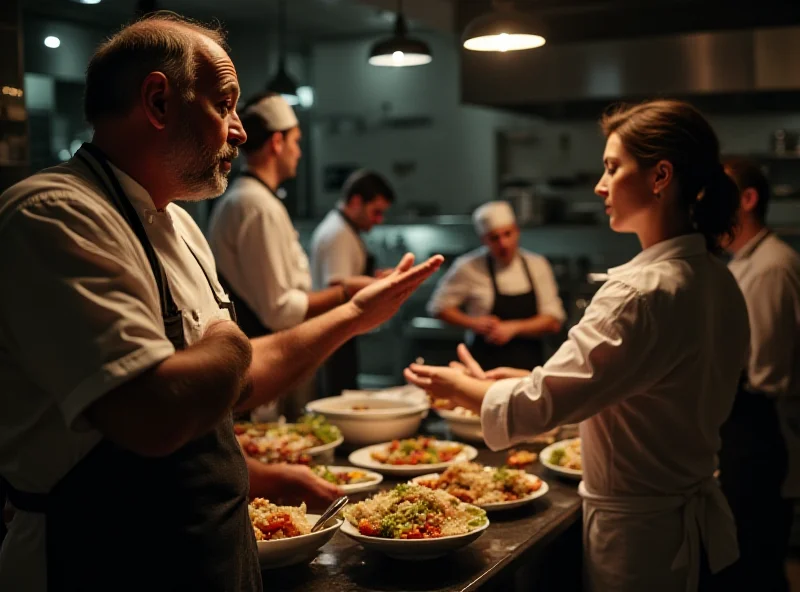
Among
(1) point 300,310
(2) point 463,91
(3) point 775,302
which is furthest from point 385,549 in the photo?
(2) point 463,91

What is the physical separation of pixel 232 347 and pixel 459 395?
41.4 inches

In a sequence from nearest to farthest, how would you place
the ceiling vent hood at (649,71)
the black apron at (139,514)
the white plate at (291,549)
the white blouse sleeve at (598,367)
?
the black apron at (139,514) → the white plate at (291,549) → the white blouse sleeve at (598,367) → the ceiling vent hood at (649,71)

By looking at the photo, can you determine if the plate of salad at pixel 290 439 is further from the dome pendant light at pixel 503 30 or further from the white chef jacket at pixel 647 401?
the dome pendant light at pixel 503 30

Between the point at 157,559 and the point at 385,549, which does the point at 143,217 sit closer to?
the point at 157,559

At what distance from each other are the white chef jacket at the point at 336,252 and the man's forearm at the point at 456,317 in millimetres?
582

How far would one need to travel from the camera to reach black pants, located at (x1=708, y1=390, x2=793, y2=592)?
12.3 feet

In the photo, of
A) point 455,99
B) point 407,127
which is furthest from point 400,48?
point 407,127

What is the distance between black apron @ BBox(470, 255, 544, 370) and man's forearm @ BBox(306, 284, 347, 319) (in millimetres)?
1965

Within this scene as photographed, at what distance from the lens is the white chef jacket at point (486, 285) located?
5.48 meters

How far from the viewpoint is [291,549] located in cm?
181

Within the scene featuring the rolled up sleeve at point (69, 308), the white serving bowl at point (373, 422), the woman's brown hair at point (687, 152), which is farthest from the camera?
the white serving bowl at point (373, 422)

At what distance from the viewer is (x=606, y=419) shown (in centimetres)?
221

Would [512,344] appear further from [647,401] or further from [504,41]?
[647,401]

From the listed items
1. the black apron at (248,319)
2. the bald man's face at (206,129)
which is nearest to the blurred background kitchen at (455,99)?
the black apron at (248,319)
